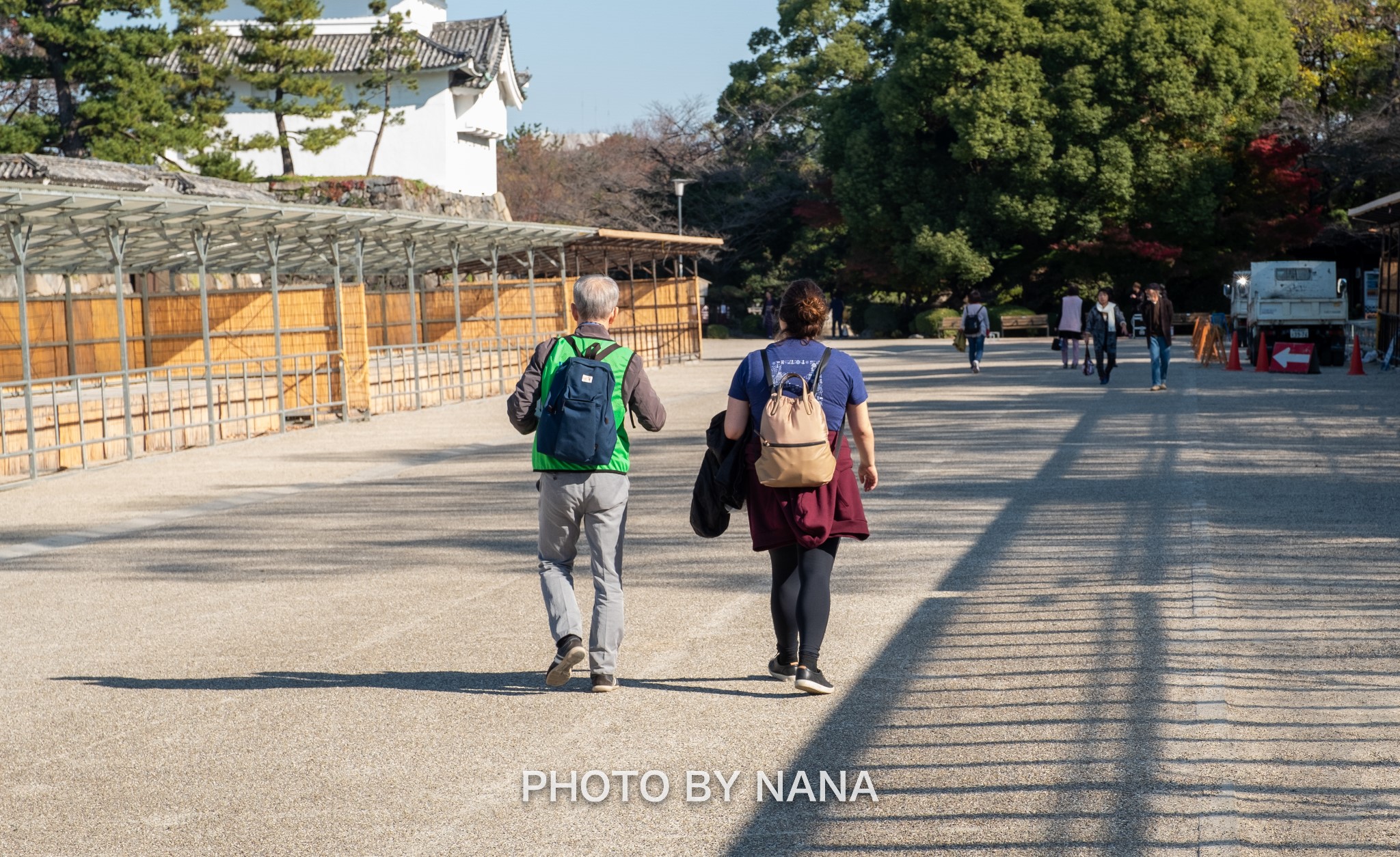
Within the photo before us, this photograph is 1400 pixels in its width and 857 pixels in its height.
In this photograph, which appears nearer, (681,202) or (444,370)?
(444,370)

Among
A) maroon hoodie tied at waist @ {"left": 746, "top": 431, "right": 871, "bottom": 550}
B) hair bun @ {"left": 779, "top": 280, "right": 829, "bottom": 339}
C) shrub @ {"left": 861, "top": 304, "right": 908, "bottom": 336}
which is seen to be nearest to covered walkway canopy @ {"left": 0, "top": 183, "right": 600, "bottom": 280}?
hair bun @ {"left": 779, "top": 280, "right": 829, "bottom": 339}

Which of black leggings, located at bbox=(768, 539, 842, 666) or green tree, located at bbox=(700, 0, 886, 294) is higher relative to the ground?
green tree, located at bbox=(700, 0, 886, 294)

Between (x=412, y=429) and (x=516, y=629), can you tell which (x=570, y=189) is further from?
(x=516, y=629)

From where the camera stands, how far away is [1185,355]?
32344 millimetres

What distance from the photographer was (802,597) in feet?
18.4

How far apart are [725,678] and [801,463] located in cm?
104

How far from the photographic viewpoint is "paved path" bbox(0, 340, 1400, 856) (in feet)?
13.8

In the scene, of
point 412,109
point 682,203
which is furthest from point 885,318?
point 412,109

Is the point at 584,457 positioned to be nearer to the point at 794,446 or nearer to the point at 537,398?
the point at 537,398

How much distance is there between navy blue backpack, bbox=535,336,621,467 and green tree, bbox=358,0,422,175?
41658 mm

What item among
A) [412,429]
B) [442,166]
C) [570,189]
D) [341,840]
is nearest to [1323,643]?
[341,840]

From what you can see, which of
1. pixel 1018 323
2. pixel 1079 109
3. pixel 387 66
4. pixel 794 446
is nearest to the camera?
pixel 794 446

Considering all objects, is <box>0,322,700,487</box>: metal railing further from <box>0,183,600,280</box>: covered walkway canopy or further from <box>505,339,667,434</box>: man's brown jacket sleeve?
<box>505,339,667,434</box>: man's brown jacket sleeve

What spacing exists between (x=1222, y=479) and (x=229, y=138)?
38.3m
